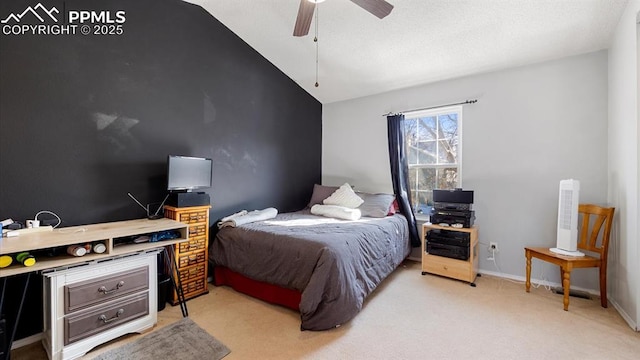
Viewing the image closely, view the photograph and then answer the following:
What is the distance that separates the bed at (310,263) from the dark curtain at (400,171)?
675 millimetres

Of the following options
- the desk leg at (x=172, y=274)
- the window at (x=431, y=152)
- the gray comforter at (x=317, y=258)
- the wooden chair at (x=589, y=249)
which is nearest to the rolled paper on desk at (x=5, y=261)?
the desk leg at (x=172, y=274)

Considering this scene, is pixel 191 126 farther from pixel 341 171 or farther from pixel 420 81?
pixel 420 81

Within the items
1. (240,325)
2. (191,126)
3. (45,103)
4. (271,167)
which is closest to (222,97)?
(191,126)

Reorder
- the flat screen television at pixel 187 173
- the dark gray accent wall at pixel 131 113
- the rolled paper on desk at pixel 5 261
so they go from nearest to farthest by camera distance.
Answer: the rolled paper on desk at pixel 5 261, the dark gray accent wall at pixel 131 113, the flat screen television at pixel 187 173

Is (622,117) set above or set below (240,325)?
above

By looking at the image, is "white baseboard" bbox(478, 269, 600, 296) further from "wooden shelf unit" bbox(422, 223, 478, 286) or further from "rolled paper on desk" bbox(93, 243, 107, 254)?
"rolled paper on desk" bbox(93, 243, 107, 254)

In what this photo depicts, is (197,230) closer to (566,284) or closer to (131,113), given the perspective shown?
(131,113)

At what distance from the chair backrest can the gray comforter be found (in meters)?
1.78

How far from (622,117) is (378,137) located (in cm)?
245

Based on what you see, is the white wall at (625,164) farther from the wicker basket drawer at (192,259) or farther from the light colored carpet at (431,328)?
the wicker basket drawer at (192,259)

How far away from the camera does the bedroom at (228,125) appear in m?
1.88

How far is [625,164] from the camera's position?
2123 mm

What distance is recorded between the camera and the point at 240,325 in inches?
78.7

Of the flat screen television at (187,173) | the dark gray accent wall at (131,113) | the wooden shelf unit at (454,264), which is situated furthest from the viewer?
the wooden shelf unit at (454,264)
